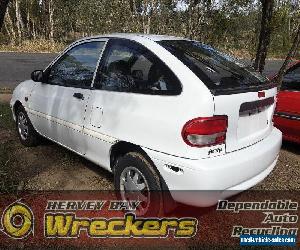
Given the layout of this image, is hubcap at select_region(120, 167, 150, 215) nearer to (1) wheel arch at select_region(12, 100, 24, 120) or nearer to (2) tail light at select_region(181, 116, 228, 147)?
(2) tail light at select_region(181, 116, 228, 147)

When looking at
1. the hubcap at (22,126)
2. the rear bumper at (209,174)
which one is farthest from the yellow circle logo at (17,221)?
the hubcap at (22,126)

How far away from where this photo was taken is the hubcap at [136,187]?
3.11 metres

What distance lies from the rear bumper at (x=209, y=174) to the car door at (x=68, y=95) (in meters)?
1.17

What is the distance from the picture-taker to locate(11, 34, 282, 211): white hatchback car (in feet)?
8.87

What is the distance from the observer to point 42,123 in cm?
450

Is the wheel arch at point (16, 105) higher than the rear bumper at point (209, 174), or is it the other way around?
the wheel arch at point (16, 105)

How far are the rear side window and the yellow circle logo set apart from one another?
1429 mm

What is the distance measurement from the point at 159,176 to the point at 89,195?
3.75 ft

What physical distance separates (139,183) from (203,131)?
86 centimetres

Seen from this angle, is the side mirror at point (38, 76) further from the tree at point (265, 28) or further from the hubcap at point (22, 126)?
the tree at point (265, 28)

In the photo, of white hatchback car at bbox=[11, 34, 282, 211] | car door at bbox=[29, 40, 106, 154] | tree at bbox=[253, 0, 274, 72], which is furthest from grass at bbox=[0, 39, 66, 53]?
white hatchback car at bbox=[11, 34, 282, 211]

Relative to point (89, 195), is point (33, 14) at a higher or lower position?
higher

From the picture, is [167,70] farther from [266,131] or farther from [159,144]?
[266,131]

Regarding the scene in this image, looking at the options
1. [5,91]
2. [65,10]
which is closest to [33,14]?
[65,10]
